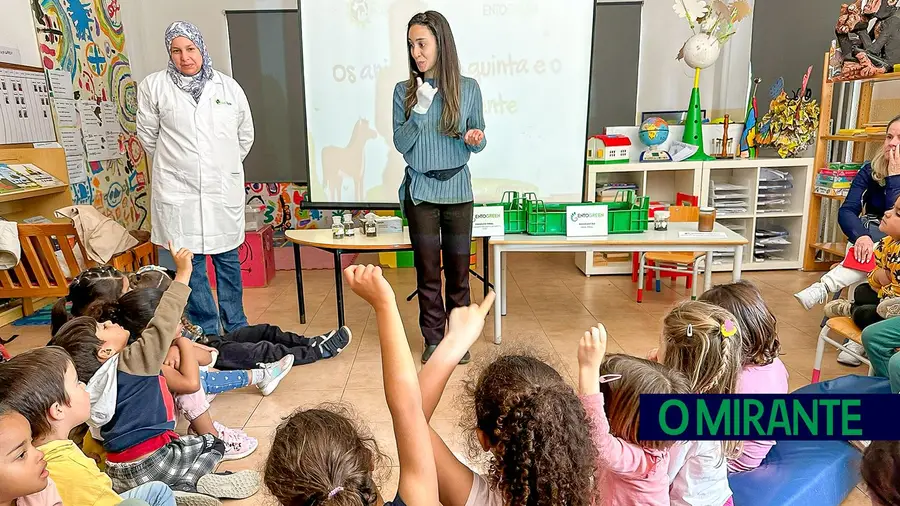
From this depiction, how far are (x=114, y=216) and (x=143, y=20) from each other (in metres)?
1.54

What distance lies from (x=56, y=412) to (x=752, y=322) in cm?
167

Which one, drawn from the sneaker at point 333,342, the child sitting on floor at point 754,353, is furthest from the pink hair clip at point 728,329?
the sneaker at point 333,342

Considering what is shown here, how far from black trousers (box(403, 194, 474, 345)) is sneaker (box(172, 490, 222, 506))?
1286mm

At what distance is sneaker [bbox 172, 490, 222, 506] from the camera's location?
162cm

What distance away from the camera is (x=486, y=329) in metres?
3.20

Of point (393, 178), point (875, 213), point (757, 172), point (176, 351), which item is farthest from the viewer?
point (757, 172)

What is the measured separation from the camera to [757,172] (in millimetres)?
4012

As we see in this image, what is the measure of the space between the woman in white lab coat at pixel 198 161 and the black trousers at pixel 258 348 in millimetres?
191

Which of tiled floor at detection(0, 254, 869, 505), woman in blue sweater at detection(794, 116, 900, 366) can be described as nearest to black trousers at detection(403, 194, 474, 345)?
tiled floor at detection(0, 254, 869, 505)

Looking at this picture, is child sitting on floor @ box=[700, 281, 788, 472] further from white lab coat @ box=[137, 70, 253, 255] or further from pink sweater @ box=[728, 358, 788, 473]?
white lab coat @ box=[137, 70, 253, 255]

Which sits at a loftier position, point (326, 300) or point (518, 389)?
point (518, 389)

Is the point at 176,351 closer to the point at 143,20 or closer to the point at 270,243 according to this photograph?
the point at 270,243

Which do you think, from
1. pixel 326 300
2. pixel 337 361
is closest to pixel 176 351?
pixel 337 361

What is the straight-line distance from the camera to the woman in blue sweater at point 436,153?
8.20ft
